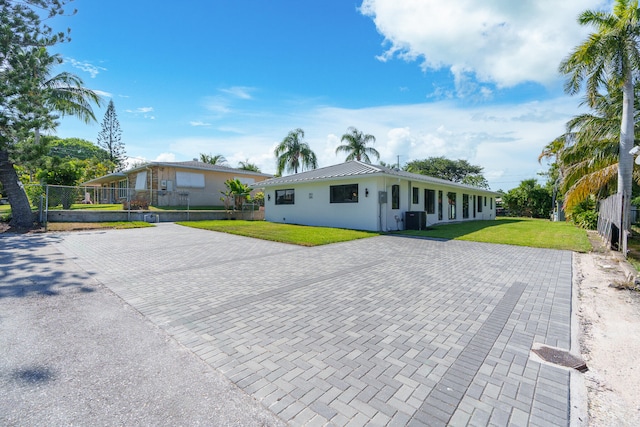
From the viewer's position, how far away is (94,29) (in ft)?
36.7

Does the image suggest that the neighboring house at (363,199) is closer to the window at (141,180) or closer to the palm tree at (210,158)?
the window at (141,180)

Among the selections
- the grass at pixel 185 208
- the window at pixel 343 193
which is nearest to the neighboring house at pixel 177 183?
the grass at pixel 185 208

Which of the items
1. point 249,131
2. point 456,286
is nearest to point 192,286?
point 456,286

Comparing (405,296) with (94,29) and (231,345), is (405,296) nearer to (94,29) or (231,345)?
(231,345)

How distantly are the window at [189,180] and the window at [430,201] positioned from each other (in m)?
17.7

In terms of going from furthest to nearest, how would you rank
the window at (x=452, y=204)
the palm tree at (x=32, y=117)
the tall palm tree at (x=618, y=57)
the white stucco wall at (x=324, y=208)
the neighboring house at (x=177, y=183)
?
the neighboring house at (x=177, y=183) → the window at (x=452, y=204) → the white stucco wall at (x=324, y=208) → the palm tree at (x=32, y=117) → the tall palm tree at (x=618, y=57)

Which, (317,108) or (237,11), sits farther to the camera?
(317,108)

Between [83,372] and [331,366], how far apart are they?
2.17m

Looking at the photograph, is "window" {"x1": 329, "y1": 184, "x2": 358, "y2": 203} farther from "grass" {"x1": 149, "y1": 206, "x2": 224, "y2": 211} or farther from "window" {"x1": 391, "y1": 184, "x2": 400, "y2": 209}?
"grass" {"x1": 149, "y1": 206, "x2": 224, "y2": 211}

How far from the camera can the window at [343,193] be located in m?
15.1

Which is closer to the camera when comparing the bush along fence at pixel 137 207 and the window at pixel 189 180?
the bush along fence at pixel 137 207

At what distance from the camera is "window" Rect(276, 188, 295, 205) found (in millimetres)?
18734

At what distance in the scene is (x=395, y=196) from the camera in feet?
49.6

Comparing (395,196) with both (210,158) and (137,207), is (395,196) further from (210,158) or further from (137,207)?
(210,158)
